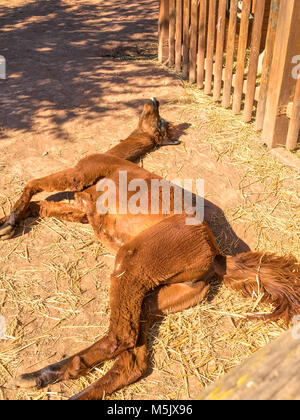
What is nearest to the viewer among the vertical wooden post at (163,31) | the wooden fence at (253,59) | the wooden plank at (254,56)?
the wooden fence at (253,59)

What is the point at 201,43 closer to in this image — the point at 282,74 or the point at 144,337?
the point at 282,74

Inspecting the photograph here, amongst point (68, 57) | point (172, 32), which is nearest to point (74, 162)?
point (68, 57)

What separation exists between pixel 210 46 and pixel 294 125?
1845 mm

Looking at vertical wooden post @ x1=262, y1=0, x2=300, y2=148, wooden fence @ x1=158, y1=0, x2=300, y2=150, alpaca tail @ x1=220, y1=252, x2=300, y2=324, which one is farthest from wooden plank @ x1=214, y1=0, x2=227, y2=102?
alpaca tail @ x1=220, y1=252, x2=300, y2=324

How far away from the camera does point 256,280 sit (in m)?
2.78

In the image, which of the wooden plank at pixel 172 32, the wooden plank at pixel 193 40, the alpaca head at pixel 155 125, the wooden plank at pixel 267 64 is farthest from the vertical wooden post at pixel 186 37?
the alpaca head at pixel 155 125

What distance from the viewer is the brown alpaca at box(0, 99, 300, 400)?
243 centimetres

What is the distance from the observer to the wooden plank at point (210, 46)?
533 cm

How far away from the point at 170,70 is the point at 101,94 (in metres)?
1.56

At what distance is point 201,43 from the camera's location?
5.77m

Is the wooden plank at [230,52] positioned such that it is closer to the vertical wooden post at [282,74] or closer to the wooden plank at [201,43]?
the wooden plank at [201,43]

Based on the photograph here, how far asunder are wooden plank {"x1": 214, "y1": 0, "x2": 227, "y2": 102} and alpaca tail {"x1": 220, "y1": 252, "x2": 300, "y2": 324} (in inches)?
135

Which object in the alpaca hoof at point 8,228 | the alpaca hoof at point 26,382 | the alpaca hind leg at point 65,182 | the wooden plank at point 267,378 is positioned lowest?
the alpaca hoof at point 26,382

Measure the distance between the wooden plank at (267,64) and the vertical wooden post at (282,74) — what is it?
0.36 ft
